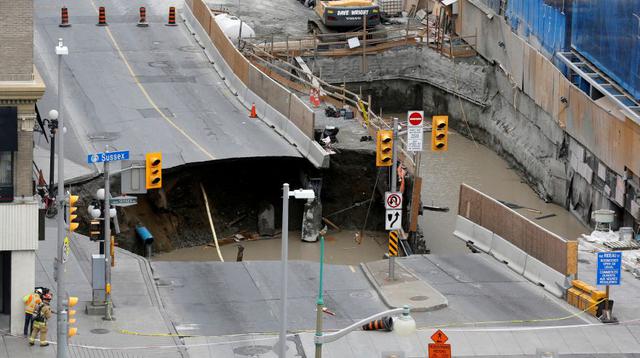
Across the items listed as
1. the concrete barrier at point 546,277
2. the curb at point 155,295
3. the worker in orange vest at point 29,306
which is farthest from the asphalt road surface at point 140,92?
the worker in orange vest at point 29,306

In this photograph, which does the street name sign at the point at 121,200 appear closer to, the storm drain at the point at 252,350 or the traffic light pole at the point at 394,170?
the storm drain at the point at 252,350

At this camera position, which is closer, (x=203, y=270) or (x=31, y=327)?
(x=31, y=327)

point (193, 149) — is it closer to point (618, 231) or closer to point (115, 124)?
point (115, 124)

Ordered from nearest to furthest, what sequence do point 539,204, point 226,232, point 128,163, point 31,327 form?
point 31,327 → point 128,163 → point 226,232 → point 539,204

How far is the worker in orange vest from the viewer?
4044cm

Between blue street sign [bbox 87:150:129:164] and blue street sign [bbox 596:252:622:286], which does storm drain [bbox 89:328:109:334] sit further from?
blue street sign [bbox 596:252:622:286]

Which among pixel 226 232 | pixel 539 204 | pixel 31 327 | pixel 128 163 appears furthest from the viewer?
pixel 539 204

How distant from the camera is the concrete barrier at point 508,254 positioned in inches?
1885

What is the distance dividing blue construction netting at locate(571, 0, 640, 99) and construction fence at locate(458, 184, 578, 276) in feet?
30.7

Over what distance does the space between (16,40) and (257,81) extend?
74.0ft

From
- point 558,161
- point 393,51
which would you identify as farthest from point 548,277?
point 393,51

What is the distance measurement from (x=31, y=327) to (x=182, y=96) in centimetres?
2421

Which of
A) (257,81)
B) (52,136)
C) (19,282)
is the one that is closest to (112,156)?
(19,282)

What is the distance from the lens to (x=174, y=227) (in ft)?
181
